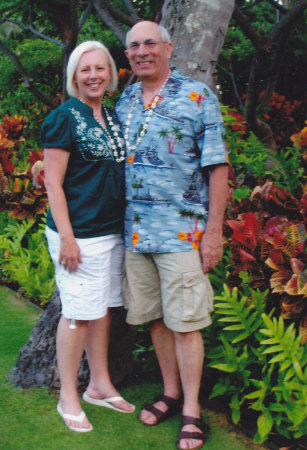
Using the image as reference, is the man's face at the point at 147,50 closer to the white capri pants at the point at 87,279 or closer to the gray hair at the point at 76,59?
the gray hair at the point at 76,59

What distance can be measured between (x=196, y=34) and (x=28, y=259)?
9.11 ft

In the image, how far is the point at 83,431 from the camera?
2.96 metres

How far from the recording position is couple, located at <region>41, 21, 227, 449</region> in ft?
9.05

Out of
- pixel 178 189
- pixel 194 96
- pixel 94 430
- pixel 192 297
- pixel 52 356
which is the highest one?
pixel 194 96

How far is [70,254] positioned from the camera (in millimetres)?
2770

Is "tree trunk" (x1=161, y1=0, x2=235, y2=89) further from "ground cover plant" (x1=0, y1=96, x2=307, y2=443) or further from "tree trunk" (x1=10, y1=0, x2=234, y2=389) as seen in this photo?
"ground cover plant" (x1=0, y1=96, x2=307, y2=443)

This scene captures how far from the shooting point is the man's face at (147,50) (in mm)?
2783

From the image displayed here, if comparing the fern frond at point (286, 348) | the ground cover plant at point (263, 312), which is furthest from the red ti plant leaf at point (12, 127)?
the fern frond at point (286, 348)

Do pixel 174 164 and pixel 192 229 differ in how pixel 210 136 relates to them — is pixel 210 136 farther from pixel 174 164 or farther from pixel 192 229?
pixel 192 229

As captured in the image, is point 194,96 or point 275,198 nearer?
point 194,96

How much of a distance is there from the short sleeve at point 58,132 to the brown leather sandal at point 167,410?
61.7 inches

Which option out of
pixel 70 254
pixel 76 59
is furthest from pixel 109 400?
pixel 76 59

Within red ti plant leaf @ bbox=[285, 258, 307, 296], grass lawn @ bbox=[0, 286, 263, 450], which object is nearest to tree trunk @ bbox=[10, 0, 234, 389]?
grass lawn @ bbox=[0, 286, 263, 450]

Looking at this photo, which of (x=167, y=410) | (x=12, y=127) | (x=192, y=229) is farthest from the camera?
(x=12, y=127)
